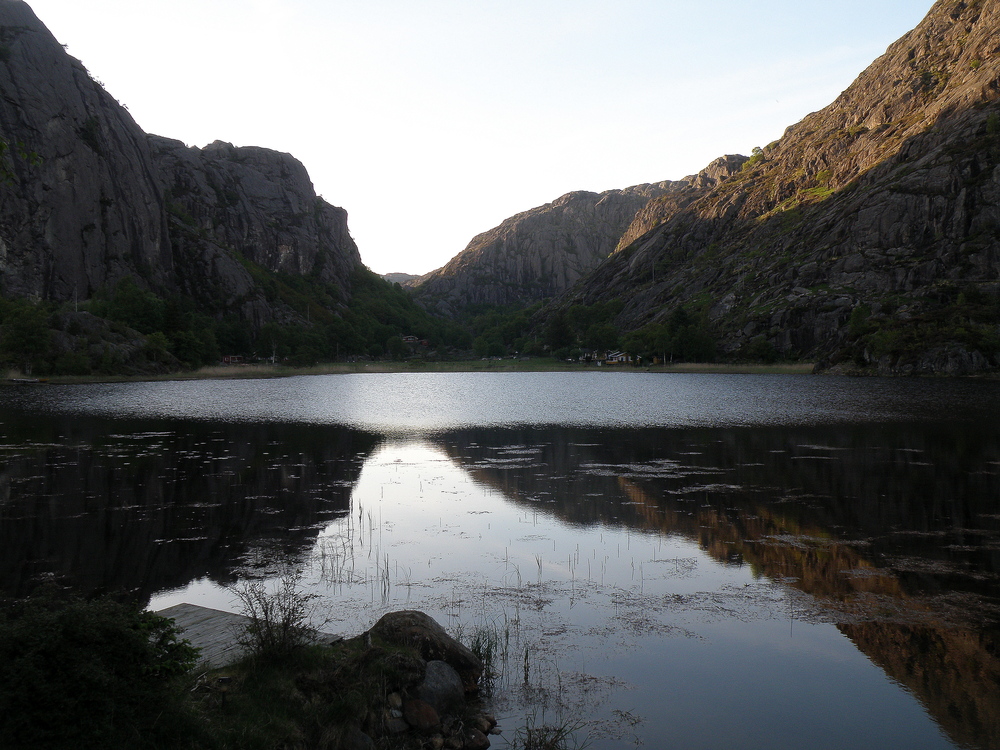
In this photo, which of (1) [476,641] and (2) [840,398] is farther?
(2) [840,398]

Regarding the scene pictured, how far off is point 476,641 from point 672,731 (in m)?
3.70

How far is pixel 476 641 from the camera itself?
12.0 meters

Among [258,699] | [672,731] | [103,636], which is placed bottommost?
[672,731]

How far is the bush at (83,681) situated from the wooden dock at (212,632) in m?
2.07

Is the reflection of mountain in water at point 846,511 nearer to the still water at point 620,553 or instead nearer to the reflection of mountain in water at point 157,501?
the still water at point 620,553

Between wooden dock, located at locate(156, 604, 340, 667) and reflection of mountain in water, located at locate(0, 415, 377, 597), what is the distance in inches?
126

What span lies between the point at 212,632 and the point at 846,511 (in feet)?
66.3

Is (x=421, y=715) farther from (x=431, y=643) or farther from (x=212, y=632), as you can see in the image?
(x=212, y=632)

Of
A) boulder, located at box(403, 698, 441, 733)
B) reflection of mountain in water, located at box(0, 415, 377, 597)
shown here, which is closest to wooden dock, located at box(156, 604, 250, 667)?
boulder, located at box(403, 698, 441, 733)

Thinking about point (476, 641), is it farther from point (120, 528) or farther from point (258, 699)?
point (120, 528)

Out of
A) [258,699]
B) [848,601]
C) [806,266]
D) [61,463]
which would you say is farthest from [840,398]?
[806,266]

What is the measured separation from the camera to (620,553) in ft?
60.2

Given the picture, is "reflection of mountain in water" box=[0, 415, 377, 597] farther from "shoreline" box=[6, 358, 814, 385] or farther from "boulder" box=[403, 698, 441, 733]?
"shoreline" box=[6, 358, 814, 385]

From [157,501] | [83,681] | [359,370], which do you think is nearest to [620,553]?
[83,681]
